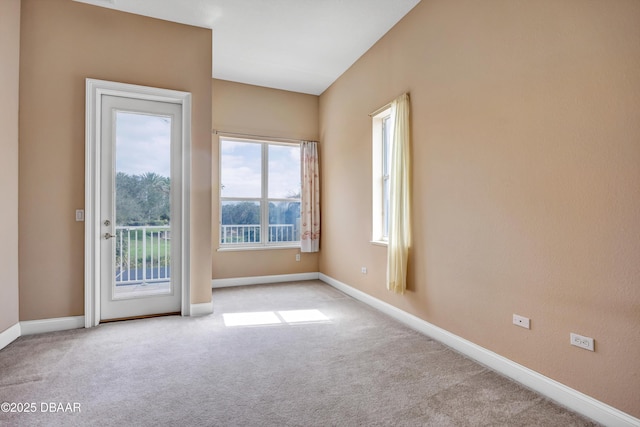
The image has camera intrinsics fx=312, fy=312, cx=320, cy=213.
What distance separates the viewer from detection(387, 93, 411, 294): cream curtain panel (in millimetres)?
3236

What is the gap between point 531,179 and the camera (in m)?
2.12

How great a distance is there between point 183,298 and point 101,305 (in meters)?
0.79

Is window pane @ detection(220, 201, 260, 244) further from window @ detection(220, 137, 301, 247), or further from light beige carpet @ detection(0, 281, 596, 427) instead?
light beige carpet @ detection(0, 281, 596, 427)

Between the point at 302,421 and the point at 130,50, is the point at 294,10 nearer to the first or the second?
the point at 130,50

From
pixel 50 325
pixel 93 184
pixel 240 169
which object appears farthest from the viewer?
pixel 240 169

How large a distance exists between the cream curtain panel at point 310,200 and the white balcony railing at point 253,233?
295 mm

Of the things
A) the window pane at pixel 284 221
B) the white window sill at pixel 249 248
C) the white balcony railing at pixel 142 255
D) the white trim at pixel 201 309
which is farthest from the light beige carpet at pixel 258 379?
the window pane at pixel 284 221

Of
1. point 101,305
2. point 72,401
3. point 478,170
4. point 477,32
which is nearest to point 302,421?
point 72,401

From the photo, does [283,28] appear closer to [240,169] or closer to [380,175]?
[380,175]

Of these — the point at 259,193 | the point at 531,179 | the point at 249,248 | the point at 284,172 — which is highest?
the point at 284,172

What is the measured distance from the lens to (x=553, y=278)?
6.54ft

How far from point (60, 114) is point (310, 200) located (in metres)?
3.39

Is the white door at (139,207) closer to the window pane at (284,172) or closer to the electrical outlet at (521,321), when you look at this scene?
the window pane at (284,172)

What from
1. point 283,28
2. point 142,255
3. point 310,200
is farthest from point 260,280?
point 283,28
